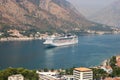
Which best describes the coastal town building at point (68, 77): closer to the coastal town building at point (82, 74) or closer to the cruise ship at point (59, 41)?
the coastal town building at point (82, 74)

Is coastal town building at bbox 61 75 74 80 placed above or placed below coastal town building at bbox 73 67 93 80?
below

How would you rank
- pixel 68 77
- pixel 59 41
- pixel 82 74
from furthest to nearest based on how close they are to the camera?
1. pixel 59 41
2. pixel 68 77
3. pixel 82 74

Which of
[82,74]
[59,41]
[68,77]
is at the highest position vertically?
[59,41]

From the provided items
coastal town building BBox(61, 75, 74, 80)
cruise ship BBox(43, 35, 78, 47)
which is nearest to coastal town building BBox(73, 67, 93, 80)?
coastal town building BBox(61, 75, 74, 80)

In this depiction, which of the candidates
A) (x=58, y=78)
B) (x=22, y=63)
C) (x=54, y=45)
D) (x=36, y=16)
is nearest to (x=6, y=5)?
(x=36, y=16)

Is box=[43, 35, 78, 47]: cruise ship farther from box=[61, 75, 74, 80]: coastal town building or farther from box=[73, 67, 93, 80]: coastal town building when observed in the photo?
box=[73, 67, 93, 80]: coastal town building

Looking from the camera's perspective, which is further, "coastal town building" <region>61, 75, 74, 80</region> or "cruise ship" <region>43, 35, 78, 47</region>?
"cruise ship" <region>43, 35, 78, 47</region>

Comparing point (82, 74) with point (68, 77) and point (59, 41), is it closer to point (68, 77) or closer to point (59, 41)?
point (68, 77)

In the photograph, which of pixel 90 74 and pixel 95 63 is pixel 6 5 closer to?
pixel 95 63

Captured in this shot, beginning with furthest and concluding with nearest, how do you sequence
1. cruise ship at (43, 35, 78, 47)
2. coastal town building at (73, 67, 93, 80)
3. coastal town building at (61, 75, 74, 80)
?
cruise ship at (43, 35, 78, 47), coastal town building at (61, 75, 74, 80), coastal town building at (73, 67, 93, 80)

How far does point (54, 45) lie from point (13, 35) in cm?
3462

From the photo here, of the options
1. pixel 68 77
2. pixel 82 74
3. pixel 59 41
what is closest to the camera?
pixel 82 74

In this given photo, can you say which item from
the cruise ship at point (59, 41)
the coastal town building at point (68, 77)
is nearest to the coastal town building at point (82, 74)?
the coastal town building at point (68, 77)

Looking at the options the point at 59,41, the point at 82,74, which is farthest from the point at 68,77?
the point at 59,41
